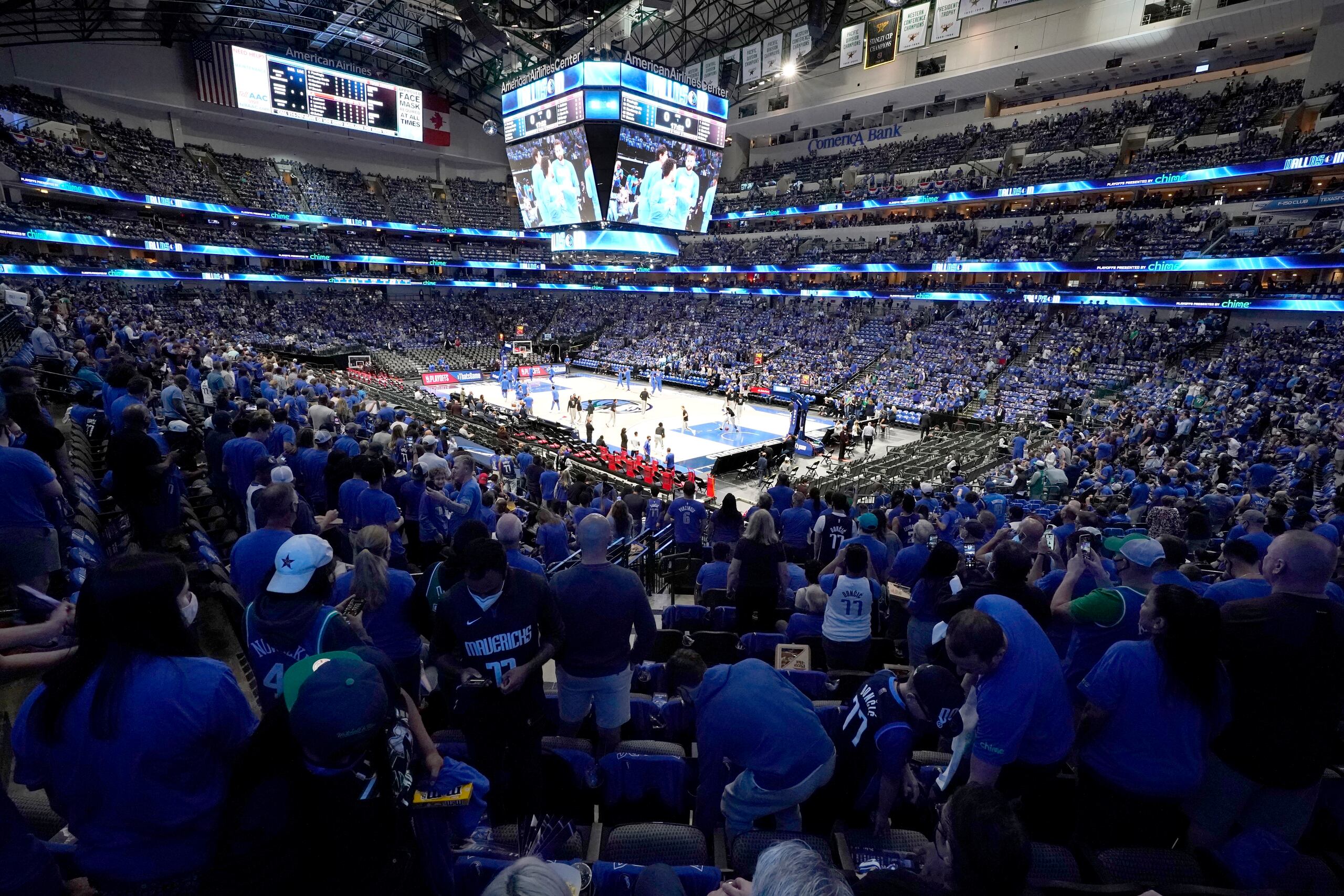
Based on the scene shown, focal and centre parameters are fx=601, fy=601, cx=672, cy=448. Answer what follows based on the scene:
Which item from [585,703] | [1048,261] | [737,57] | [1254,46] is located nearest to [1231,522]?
[585,703]

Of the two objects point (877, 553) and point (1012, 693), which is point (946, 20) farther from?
point (1012, 693)

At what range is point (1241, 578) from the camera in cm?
373

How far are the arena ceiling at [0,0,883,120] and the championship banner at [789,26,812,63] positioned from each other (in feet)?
6.38

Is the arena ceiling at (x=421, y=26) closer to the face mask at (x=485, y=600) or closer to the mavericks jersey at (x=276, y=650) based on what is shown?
the face mask at (x=485, y=600)

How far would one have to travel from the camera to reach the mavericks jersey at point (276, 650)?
8.74 feet

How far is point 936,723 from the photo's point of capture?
9.10 feet

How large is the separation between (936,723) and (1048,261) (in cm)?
3513

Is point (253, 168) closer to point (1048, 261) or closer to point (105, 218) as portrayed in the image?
point (105, 218)

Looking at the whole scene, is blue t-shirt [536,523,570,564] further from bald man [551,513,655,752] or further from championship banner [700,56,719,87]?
championship banner [700,56,719,87]

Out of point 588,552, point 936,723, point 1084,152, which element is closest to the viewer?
point 936,723

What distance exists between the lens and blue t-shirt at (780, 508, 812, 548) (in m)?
8.24

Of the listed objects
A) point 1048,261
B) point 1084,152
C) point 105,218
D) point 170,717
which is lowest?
point 170,717

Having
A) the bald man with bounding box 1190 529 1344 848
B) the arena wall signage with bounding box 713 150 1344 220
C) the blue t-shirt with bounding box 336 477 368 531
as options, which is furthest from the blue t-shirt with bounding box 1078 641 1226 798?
the arena wall signage with bounding box 713 150 1344 220

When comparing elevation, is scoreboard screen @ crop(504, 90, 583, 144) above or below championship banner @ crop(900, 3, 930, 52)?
below
